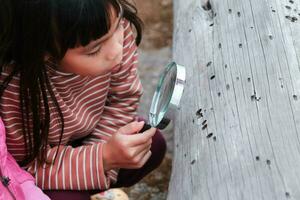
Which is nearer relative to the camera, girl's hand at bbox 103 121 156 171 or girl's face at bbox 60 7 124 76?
girl's face at bbox 60 7 124 76

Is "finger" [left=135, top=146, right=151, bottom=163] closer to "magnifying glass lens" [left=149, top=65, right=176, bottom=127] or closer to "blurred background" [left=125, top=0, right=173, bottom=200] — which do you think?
"magnifying glass lens" [left=149, top=65, right=176, bottom=127]

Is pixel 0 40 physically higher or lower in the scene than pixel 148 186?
higher

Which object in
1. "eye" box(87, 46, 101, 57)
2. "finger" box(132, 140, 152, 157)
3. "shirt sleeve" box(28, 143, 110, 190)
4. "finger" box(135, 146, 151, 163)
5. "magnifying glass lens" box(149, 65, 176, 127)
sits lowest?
"shirt sleeve" box(28, 143, 110, 190)

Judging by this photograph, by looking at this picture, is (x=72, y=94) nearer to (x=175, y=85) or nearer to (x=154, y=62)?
(x=175, y=85)

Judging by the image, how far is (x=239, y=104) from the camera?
143 cm

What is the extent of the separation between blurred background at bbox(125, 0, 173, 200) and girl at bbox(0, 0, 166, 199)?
429 millimetres

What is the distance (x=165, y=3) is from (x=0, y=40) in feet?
6.99

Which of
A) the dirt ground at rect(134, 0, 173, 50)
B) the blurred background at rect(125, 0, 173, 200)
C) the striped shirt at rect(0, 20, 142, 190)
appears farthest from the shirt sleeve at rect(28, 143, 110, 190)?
the dirt ground at rect(134, 0, 173, 50)

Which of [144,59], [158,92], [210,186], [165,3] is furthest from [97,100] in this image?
[165,3]

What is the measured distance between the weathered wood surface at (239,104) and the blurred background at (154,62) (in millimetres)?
777

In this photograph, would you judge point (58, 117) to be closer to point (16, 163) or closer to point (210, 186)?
point (16, 163)

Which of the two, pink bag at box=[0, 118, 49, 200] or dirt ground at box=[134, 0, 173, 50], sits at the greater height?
dirt ground at box=[134, 0, 173, 50]

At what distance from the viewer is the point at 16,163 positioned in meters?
1.59

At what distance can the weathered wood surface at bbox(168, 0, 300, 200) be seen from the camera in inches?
49.9
